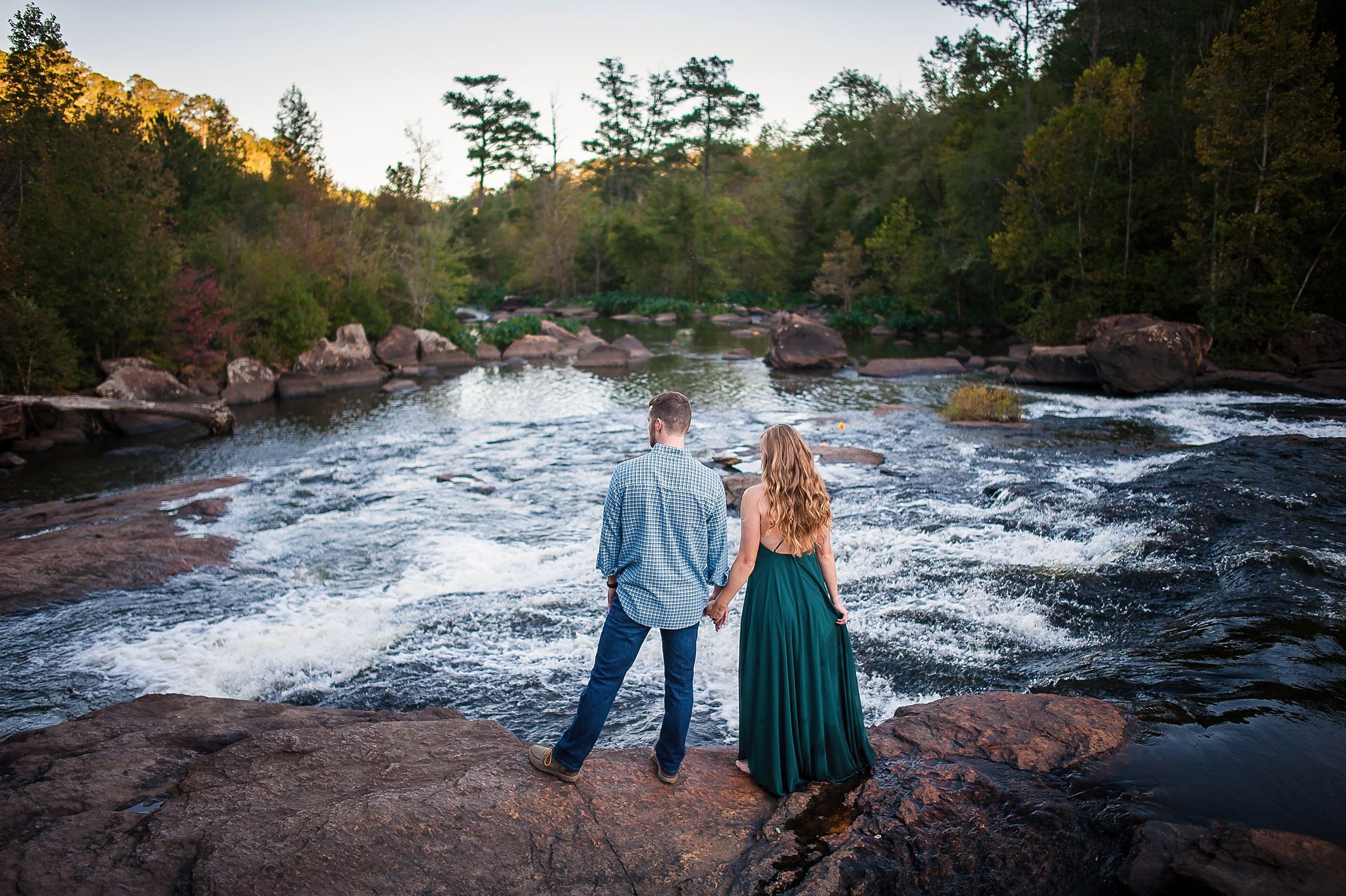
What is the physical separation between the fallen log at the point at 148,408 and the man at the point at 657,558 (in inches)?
665

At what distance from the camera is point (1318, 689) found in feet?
16.2

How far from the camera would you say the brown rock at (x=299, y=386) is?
23328mm

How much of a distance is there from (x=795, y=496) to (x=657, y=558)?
745 millimetres

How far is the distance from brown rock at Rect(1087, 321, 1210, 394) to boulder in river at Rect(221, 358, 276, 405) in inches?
940

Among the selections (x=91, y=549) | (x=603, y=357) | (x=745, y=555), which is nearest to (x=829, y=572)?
(x=745, y=555)

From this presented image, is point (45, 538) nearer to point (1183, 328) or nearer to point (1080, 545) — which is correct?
point (1080, 545)

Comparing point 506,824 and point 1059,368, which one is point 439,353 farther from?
point 506,824

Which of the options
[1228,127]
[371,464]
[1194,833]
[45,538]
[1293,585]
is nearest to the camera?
[1194,833]

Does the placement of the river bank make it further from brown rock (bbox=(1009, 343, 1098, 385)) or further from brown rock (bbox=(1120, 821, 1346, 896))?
brown rock (bbox=(1009, 343, 1098, 385))

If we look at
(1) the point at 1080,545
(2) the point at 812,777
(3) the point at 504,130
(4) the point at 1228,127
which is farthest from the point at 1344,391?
(3) the point at 504,130

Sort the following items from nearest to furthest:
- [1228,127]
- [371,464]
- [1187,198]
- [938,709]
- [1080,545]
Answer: [938,709] → [1080,545] → [371,464] → [1228,127] → [1187,198]

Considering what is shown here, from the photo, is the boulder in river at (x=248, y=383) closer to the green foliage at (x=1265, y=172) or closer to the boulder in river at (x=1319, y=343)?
the green foliage at (x=1265, y=172)

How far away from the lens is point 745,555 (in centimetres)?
383

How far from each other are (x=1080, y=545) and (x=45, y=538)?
12.6m
